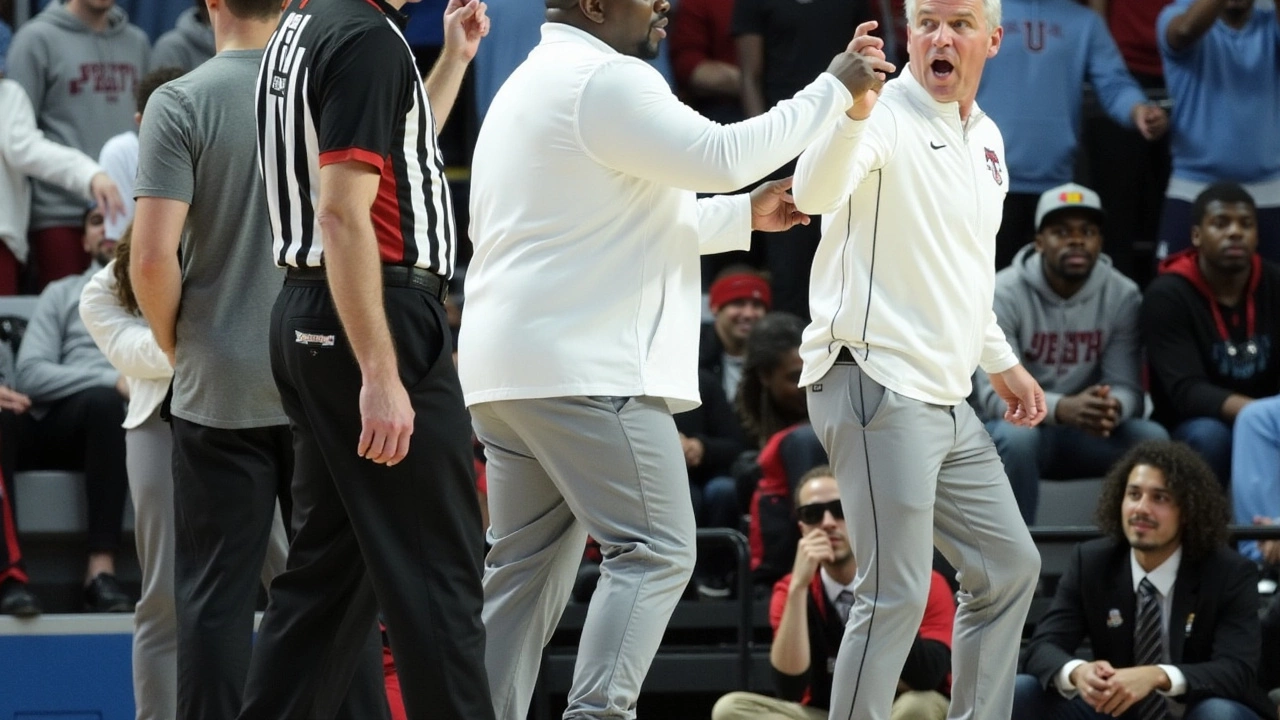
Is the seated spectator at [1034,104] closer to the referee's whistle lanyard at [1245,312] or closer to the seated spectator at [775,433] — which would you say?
the referee's whistle lanyard at [1245,312]

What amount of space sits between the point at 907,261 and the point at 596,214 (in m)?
0.78

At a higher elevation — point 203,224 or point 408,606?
point 203,224

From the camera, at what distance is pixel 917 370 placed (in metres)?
4.02

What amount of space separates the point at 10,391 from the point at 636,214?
3.63 meters

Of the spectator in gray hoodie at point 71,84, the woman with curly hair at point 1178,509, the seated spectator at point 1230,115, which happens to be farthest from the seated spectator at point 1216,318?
the spectator in gray hoodie at point 71,84

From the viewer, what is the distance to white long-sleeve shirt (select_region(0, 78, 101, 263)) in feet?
24.6

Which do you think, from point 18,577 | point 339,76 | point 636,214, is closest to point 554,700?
point 18,577

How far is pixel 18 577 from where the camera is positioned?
6.09 m

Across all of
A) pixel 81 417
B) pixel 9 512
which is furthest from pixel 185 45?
pixel 9 512

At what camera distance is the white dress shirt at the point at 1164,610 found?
548 centimetres

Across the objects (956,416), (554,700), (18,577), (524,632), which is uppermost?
(956,416)

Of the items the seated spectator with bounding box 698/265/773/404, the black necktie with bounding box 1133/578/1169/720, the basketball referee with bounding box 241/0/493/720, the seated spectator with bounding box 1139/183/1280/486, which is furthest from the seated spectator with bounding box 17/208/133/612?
the seated spectator with bounding box 1139/183/1280/486

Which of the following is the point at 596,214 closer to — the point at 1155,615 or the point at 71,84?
the point at 1155,615

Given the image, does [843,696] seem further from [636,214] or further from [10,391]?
[10,391]
